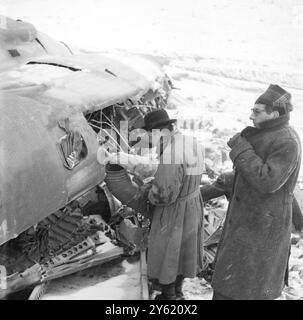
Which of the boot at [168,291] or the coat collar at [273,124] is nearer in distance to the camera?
the coat collar at [273,124]

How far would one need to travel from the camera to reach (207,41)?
19562 millimetres

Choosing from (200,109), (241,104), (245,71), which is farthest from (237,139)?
(245,71)

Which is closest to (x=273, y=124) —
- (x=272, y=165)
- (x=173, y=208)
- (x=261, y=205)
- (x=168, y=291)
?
(x=272, y=165)

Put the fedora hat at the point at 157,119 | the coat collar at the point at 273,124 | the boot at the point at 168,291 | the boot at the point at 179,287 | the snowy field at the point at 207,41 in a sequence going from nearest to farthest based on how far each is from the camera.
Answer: the coat collar at the point at 273,124
the fedora hat at the point at 157,119
the boot at the point at 168,291
the boot at the point at 179,287
the snowy field at the point at 207,41

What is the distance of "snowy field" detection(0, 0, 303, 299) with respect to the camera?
36.2ft

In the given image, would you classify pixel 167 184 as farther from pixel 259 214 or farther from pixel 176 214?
pixel 259 214

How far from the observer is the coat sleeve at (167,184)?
3.26m

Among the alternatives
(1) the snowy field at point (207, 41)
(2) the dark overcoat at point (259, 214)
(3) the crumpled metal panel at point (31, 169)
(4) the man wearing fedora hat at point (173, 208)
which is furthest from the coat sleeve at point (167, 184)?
(1) the snowy field at point (207, 41)

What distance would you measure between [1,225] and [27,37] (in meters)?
3.65

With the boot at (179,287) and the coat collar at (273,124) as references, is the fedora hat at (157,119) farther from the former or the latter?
the boot at (179,287)

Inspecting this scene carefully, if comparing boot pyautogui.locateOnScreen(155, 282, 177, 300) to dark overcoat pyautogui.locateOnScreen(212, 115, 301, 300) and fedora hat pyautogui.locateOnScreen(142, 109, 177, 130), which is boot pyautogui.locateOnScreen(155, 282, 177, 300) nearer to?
dark overcoat pyautogui.locateOnScreen(212, 115, 301, 300)

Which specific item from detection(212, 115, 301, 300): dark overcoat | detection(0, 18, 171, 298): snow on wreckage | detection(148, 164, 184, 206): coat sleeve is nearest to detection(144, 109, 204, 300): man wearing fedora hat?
detection(148, 164, 184, 206): coat sleeve

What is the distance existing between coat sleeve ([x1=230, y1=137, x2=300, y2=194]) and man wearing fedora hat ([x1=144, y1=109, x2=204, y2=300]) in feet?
1.95

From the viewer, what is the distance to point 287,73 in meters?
15.1
